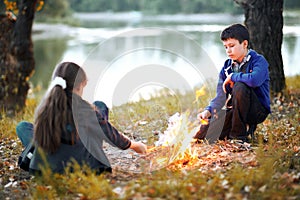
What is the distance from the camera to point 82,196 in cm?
298

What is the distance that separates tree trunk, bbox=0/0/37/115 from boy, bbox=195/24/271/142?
4.01 m

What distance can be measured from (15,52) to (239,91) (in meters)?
4.43

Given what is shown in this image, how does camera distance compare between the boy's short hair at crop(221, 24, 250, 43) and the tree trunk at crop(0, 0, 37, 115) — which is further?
the tree trunk at crop(0, 0, 37, 115)

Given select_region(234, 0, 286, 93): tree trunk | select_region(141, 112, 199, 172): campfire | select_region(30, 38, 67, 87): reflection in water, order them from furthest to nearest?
1. select_region(30, 38, 67, 87): reflection in water
2. select_region(234, 0, 286, 93): tree trunk
3. select_region(141, 112, 199, 172): campfire

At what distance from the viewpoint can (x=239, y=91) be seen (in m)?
3.91

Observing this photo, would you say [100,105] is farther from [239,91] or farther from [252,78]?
[252,78]

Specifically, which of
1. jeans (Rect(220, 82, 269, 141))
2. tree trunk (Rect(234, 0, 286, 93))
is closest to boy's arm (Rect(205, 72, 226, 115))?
jeans (Rect(220, 82, 269, 141))

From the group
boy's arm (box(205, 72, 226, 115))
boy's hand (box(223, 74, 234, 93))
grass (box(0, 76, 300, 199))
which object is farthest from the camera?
boy's arm (box(205, 72, 226, 115))

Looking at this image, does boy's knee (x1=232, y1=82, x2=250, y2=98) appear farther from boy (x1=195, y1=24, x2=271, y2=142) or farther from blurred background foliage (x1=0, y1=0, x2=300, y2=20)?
blurred background foliage (x1=0, y1=0, x2=300, y2=20)

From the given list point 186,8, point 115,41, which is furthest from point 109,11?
point 115,41

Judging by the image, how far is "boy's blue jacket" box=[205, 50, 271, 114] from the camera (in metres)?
3.91

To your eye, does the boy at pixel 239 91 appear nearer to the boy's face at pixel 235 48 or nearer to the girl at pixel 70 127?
the boy's face at pixel 235 48

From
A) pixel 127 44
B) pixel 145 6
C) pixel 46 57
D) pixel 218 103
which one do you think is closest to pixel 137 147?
pixel 218 103

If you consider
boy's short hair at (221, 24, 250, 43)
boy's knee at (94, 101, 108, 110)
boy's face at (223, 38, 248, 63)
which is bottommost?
boy's knee at (94, 101, 108, 110)
